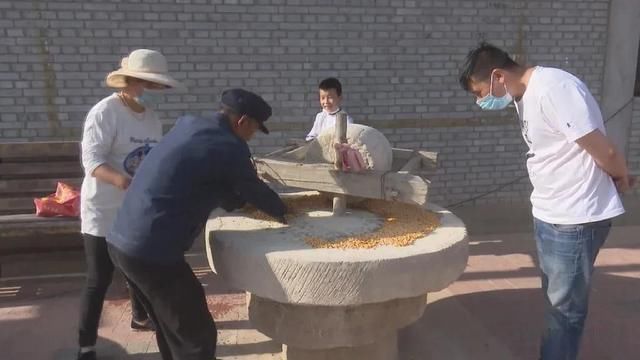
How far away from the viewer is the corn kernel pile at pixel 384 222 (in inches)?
91.4

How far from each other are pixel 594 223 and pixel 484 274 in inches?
78.9

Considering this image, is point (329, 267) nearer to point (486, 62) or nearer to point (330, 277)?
point (330, 277)

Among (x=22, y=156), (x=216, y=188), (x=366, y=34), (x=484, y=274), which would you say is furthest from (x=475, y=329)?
(x=22, y=156)

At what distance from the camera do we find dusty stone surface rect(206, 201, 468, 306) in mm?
2119

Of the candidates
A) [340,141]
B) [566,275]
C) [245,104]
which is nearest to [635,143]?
[566,275]

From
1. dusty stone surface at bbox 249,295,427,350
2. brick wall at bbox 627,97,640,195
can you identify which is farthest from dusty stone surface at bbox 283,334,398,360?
brick wall at bbox 627,97,640,195

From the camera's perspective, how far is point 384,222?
263 cm

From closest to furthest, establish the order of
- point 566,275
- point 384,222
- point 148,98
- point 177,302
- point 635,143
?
point 177,302
point 566,275
point 384,222
point 148,98
point 635,143

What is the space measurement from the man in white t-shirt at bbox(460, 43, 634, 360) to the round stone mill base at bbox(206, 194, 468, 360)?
0.39m

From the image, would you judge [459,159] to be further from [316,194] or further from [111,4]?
[111,4]

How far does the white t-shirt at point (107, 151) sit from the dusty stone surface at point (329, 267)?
0.63 metres

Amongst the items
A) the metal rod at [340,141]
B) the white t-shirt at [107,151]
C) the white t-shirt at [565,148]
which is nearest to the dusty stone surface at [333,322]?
the metal rod at [340,141]

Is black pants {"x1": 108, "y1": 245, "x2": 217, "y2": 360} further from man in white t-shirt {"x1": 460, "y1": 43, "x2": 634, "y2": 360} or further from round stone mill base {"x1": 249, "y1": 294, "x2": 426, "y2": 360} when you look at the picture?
man in white t-shirt {"x1": 460, "y1": 43, "x2": 634, "y2": 360}

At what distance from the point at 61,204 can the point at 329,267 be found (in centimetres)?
256
